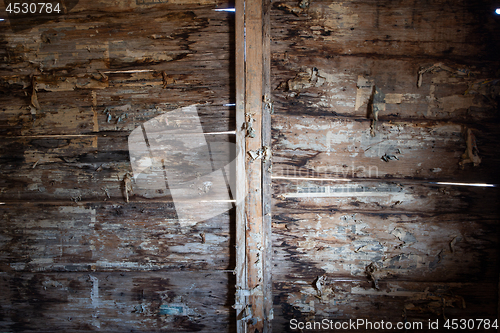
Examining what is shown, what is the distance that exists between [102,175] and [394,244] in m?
1.44

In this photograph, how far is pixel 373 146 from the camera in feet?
3.32

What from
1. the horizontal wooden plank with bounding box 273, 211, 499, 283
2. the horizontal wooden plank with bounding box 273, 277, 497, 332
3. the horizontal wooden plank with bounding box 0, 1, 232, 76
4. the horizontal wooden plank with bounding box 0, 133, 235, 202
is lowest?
the horizontal wooden plank with bounding box 273, 277, 497, 332

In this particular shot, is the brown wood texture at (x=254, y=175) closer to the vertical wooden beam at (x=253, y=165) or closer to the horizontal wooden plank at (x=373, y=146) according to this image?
the vertical wooden beam at (x=253, y=165)

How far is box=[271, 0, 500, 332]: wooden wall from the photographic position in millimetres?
990

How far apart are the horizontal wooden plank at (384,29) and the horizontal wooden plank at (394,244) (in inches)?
30.3

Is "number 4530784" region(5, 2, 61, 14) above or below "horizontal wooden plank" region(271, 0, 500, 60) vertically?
above

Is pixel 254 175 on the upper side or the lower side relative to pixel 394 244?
upper

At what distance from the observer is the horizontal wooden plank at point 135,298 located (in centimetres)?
104

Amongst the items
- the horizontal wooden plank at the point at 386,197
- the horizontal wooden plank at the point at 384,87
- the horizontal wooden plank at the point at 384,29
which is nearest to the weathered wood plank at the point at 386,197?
the horizontal wooden plank at the point at 386,197

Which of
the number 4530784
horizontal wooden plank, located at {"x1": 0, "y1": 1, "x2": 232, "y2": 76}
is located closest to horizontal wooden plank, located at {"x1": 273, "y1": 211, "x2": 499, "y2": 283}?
horizontal wooden plank, located at {"x1": 0, "y1": 1, "x2": 232, "y2": 76}

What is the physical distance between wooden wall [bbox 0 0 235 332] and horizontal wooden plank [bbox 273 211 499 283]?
1.18 feet

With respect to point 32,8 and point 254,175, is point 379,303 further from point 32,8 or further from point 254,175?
point 32,8

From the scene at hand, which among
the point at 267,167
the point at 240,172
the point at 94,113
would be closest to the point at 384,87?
the point at 267,167

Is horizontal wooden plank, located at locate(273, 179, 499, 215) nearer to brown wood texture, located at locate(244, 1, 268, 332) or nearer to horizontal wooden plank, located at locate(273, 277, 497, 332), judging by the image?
brown wood texture, located at locate(244, 1, 268, 332)
